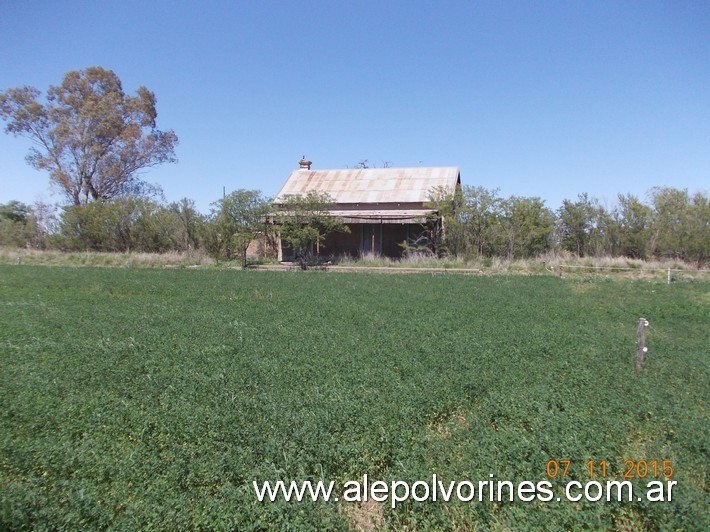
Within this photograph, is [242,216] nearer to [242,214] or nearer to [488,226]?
[242,214]

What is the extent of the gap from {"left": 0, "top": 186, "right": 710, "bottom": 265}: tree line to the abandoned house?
3.99 ft

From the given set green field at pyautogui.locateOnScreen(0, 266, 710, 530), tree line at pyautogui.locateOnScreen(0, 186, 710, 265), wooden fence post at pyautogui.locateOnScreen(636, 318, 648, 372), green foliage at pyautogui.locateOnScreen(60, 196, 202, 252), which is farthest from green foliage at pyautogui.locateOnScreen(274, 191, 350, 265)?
wooden fence post at pyautogui.locateOnScreen(636, 318, 648, 372)

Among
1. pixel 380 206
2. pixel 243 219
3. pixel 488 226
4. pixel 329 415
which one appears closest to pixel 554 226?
pixel 488 226

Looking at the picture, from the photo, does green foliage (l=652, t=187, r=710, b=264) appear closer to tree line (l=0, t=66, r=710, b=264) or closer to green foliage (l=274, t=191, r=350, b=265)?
tree line (l=0, t=66, r=710, b=264)

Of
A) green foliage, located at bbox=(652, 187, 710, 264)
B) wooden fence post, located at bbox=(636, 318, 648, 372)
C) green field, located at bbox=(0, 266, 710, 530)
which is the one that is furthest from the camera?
green foliage, located at bbox=(652, 187, 710, 264)

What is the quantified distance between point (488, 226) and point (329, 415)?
80.2ft

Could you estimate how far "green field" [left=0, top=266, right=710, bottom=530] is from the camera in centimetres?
344

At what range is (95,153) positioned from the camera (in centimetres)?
3812

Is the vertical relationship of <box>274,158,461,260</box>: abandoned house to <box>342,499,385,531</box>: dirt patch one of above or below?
above

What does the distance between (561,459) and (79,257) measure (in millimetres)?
32018

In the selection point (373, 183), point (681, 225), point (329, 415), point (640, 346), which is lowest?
point (329, 415)

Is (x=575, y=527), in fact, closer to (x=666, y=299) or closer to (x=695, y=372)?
(x=695, y=372)

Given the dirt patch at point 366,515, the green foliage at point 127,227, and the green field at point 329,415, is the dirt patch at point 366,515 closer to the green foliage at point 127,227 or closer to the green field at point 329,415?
the green field at point 329,415

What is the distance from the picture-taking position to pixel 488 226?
27.6m
